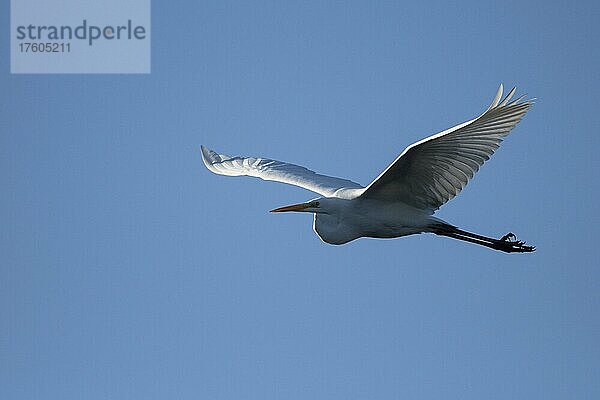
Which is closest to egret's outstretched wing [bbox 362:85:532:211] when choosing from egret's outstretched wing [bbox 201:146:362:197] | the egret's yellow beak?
the egret's yellow beak

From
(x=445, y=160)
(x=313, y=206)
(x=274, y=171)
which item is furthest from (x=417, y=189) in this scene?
(x=274, y=171)

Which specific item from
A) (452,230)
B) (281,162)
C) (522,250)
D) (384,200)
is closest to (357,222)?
(384,200)

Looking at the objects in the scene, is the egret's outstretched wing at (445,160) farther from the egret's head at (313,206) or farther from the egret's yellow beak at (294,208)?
the egret's yellow beak at (294,208)

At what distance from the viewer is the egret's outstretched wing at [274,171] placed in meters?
8.60

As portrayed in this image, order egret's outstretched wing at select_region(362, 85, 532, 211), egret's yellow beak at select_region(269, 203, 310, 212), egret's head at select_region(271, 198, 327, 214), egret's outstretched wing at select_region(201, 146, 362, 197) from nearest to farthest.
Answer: egret's outstretched wing at select_region(362, 85, 532, 211) < egret's head at select_region(271, 198, 327, 214) < egret's yellow beak at select_region(269, 203, 310, 212) < egret's outstretched wing at select_region(201, 146, 362, 197)

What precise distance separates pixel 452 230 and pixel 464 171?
2.86 ft

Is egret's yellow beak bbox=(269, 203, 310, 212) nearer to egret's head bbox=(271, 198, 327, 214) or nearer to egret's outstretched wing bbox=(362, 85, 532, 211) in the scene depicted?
egret's head bbox=(271, 198, 327, 214)

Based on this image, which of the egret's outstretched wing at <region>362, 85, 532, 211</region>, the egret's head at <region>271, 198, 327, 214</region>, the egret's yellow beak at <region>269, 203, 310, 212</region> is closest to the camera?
the egret's outstretched wing at <region>362, 85, 532, 211</region>

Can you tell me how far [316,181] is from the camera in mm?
8742

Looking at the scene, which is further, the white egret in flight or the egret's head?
the egret's head

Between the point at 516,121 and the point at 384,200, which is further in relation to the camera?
the point at 384,200

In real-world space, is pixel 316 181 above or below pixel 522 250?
above

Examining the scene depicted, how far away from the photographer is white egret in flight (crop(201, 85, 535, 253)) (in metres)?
6.49

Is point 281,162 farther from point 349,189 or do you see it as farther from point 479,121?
point 479,121
